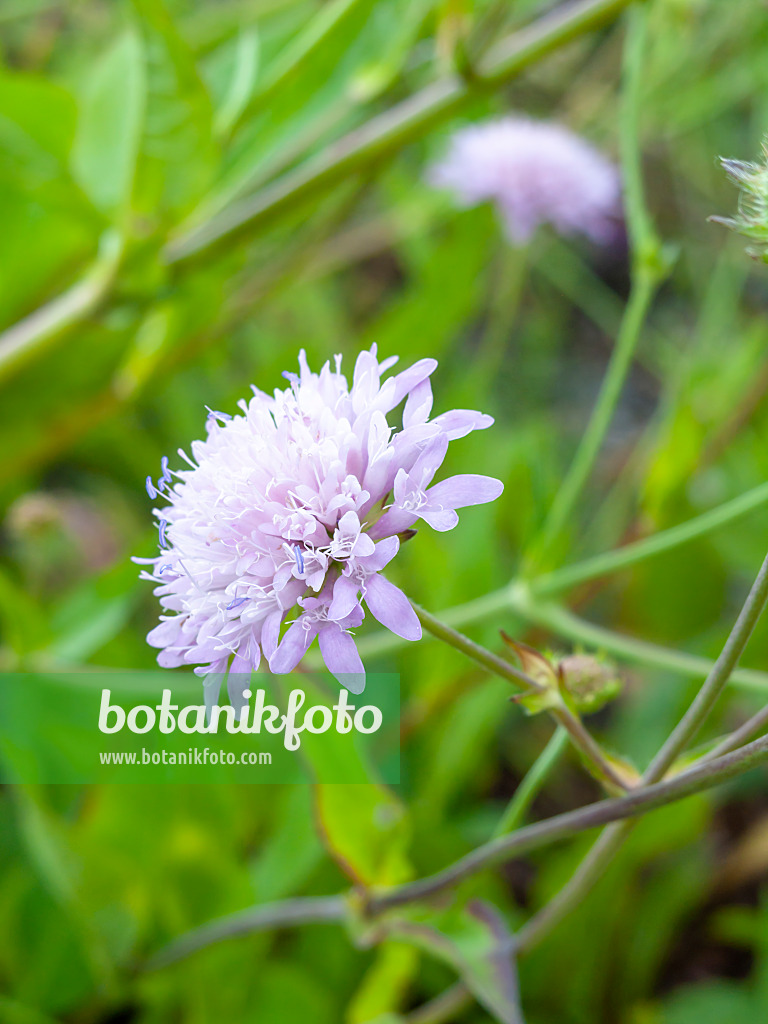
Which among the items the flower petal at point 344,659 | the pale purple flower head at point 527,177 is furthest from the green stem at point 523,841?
the pale purple flower head at point 527,177

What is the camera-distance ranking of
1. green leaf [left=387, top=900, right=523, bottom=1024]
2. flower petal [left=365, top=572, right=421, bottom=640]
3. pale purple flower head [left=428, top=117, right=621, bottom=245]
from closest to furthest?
flower petal [left=365, top=572, right=421, bottom=640], green leaf [left=387, top=900, right=523, bottom=1024], pale purple flower head [left=428, top=117, right=621, bottom=245]

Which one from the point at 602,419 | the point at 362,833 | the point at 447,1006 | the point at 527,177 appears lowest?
the point at 447,1006

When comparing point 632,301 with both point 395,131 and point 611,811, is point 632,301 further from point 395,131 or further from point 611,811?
point 611,811

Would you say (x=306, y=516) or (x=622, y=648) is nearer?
(x=306, y=516)

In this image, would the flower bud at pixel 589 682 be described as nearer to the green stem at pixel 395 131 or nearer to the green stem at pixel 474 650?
→ the green stem at pixel 474 650

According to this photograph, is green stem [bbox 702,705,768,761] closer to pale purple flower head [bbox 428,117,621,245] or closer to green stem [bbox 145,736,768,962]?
green stem [bbox 145,736,768,962]

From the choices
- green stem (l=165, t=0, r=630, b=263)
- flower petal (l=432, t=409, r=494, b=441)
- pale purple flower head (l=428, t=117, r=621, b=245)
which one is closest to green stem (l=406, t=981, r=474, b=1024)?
flower petal (l=432, t=409, r=494, b=441)

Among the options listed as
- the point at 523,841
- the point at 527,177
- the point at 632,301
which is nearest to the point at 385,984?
the point at 523,841
